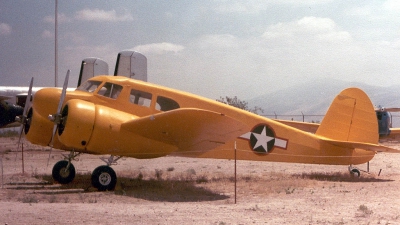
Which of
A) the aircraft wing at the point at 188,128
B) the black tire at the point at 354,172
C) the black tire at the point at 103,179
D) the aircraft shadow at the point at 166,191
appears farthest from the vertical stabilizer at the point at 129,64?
the black tire at the point at 354,172

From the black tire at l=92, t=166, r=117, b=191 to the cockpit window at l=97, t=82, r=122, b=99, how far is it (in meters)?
1.88

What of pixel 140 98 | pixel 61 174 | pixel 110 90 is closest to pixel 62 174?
pixel 61 174

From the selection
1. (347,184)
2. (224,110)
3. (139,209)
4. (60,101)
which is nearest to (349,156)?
(347,184)

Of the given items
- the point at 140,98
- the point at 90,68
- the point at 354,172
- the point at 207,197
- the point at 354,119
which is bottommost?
the point at 207,197

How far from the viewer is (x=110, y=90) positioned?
1137 cm

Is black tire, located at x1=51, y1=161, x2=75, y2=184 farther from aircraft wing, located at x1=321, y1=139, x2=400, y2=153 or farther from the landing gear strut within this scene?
aircraft wing, located at x1=321, y1=139, x2=400, y2=153

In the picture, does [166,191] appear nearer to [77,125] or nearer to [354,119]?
[77,125]

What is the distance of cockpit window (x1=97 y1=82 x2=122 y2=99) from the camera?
11.3 metres

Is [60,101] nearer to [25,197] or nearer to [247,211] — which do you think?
[25,197]

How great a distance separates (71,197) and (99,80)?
328cm

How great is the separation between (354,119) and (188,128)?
18.8 feet

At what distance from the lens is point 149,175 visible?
1414 cm

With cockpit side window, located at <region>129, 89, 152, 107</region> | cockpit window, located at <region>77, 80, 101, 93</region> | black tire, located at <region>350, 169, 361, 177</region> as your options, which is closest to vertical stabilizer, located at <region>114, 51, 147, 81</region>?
cockpit window, located at <region>77, 80, 101, 93</region>

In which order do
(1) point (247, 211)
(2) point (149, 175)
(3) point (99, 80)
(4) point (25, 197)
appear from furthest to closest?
1. (2) point (149, 175)
2. (3) point (99, 80)
3. (4) point (25, 197)
4. (1) point (247, 211)
